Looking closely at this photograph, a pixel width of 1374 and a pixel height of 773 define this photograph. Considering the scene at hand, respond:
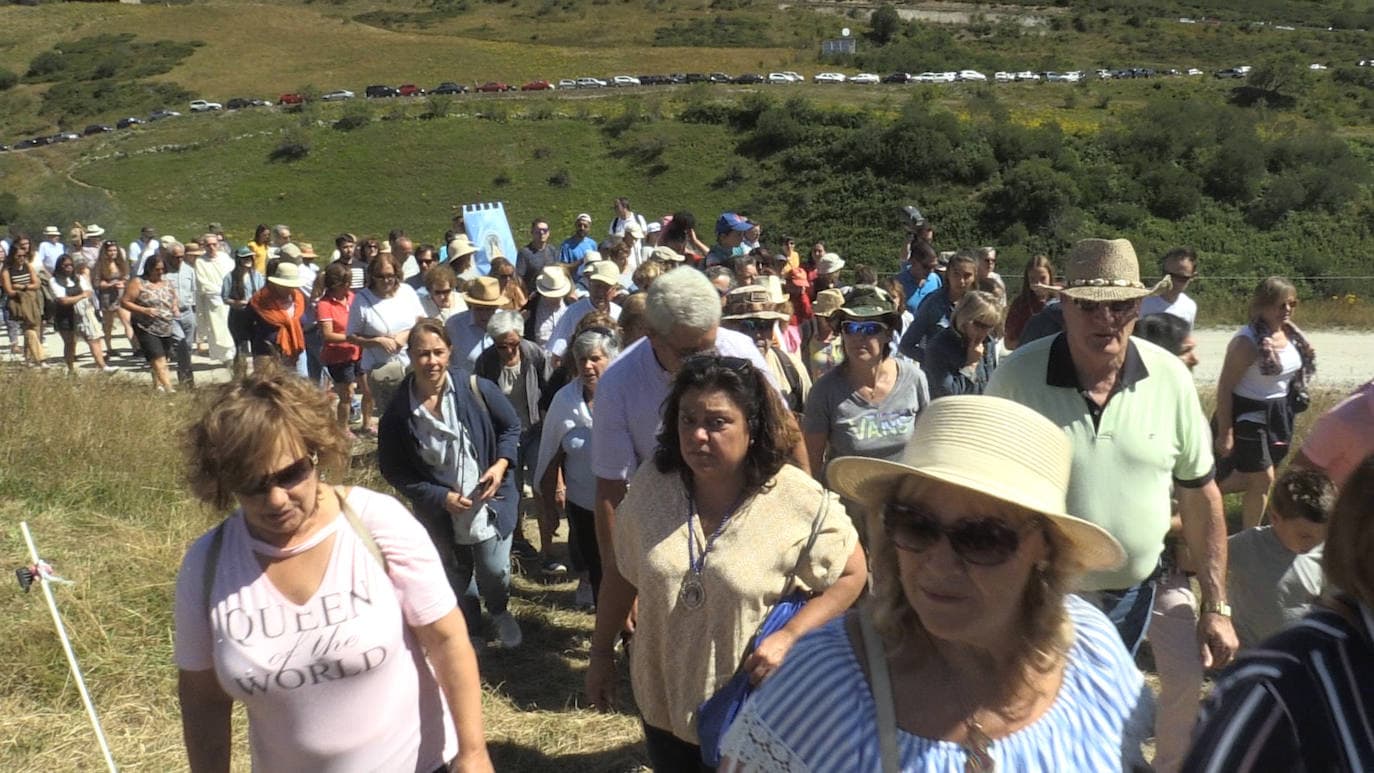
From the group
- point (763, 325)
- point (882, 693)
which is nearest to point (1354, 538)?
point (882, 693)

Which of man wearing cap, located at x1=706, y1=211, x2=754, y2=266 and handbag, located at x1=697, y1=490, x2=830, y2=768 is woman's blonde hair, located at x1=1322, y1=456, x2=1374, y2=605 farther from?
man wearing cap, located at x1=706, y1=211, x2=754, y2=266

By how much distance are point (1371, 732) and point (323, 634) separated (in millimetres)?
2014

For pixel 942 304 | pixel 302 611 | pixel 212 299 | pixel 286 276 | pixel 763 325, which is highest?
pixel 302 611

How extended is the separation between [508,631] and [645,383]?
2.30 meters

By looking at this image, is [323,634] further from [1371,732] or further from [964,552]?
[1371,732]

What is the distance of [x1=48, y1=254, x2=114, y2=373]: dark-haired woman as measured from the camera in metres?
13.2

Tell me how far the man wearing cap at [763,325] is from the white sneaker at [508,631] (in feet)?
6.02

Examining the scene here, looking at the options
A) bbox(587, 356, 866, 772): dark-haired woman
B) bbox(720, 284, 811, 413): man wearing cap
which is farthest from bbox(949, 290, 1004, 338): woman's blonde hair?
bbox(587, 356, 866, 772): dark-haired woman

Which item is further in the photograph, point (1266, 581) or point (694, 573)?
point (1266, 581)

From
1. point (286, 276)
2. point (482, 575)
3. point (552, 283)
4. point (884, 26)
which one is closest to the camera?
point (482, 575)

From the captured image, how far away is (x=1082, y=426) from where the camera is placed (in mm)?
3297

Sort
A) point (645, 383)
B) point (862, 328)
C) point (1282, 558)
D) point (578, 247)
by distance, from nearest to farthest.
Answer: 1. point (1282, 558)
2. point (645, 383)
3. point (862, 328)
4. point (578, 247)

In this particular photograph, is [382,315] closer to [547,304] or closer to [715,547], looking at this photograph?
[547,304]

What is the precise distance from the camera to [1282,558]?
3629 mm
